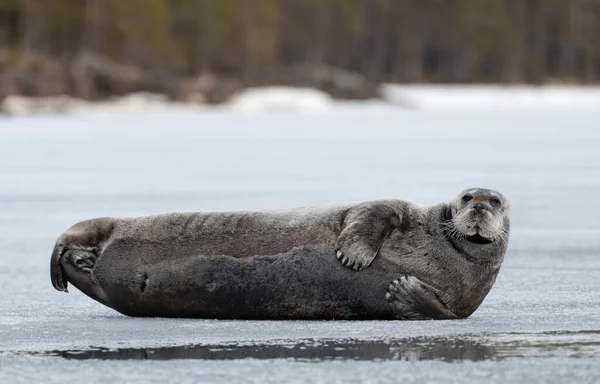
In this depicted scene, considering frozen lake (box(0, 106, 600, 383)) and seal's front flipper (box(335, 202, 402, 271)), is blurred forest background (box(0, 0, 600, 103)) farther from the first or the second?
seal's front flipper (box(335, 202, 402, 271))

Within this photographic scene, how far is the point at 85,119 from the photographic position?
35.8 m

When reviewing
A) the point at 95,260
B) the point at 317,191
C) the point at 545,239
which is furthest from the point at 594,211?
the point at 95,260

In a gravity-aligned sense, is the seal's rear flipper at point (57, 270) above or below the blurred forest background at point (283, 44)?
below

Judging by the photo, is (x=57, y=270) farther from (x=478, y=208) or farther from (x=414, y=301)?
(x=478, y=208)

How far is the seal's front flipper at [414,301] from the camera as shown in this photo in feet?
21.3

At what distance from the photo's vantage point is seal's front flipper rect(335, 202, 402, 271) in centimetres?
652

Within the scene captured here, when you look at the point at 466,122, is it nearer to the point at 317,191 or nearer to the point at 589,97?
the point at 317,191

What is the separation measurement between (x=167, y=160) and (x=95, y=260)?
1236cm

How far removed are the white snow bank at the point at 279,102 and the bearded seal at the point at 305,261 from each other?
3787 cm

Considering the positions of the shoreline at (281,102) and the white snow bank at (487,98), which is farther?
the white snow bank at (487,98)

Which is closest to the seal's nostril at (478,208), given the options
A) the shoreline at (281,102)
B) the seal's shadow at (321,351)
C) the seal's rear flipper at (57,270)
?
the seal's shadow at (321,351)

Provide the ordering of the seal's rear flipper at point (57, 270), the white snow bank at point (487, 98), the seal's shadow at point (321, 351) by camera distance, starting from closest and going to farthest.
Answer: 1. the seal's shadow at point (321, 351)
2. the seal's rear flipper at point (57, 270)
3. the white snow bank at point (487, 98)

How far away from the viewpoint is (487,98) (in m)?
60.9

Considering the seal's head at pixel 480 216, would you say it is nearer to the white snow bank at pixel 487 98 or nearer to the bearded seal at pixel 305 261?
the bearded seal at pixel 305 261
